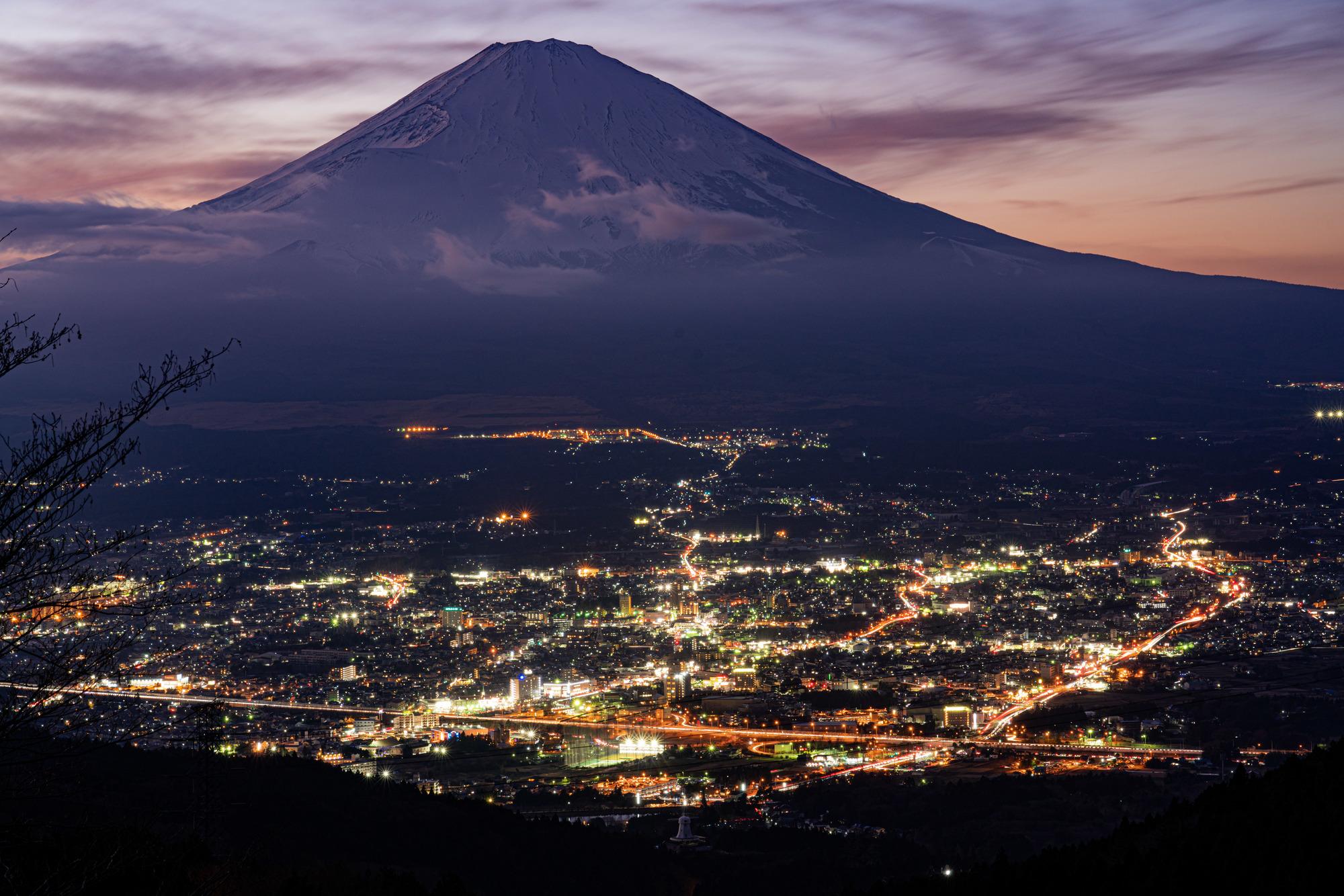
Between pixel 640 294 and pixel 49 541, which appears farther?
pixel 640 294

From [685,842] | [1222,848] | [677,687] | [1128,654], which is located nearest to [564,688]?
[677,687]

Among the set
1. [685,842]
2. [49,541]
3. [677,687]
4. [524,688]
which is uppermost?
[49,541]

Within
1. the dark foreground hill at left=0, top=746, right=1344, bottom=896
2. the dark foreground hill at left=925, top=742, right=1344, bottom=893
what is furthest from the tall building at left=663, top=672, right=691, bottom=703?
the dark foreground hill at left=925, top=742, right=1344, bottom=893

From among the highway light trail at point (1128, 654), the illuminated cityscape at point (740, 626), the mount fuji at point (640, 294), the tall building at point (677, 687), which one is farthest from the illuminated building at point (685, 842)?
the mount fuji at point (640, 294)

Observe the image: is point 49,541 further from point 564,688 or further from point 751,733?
point 564,688

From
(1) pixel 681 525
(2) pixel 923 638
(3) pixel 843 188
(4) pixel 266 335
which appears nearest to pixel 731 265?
(3) pixel 843 188

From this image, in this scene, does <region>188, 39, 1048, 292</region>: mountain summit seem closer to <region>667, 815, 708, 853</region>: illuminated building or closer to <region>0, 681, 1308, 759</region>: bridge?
<region>0, 681, 1308, 759</region>: bridge
